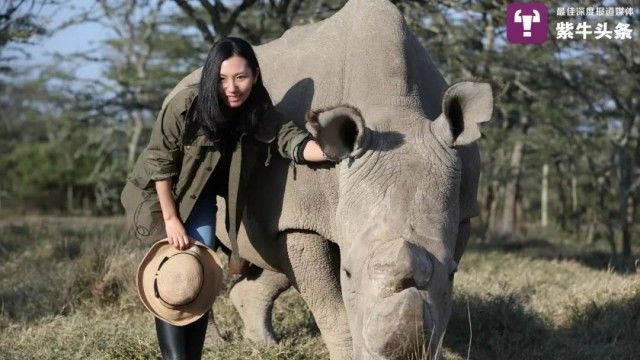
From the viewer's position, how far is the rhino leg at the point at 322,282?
14.4 feet

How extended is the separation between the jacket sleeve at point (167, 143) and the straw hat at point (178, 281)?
0.34 m

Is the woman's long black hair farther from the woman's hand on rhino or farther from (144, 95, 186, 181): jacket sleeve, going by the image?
the woman's hand on rhino

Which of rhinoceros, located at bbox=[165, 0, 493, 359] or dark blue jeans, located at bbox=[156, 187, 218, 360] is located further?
dark blue jeans, located at bbox=[156, 187, 218, 360]

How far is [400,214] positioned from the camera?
11.4ft

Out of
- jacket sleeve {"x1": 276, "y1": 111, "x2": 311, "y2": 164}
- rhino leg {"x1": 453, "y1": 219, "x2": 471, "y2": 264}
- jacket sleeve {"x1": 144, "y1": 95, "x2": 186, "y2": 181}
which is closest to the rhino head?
jacket sleeve {"x1": 276, "y1": 111, "x2": 311, "y2": 164}

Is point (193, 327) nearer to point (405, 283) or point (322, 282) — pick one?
point (322, 282)

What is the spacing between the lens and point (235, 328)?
646 centimetres

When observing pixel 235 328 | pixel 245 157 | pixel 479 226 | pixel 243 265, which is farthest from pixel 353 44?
pixel 479 226

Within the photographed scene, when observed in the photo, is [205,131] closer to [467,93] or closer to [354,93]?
[354,93]

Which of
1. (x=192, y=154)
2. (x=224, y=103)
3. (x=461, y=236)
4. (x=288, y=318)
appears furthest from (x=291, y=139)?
(x=288, y=318)

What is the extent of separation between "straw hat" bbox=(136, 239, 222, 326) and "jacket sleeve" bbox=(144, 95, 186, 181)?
0.34 metres

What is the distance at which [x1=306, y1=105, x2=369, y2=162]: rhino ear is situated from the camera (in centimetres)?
366

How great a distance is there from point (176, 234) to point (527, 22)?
23.1 feet

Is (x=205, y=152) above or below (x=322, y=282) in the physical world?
above
